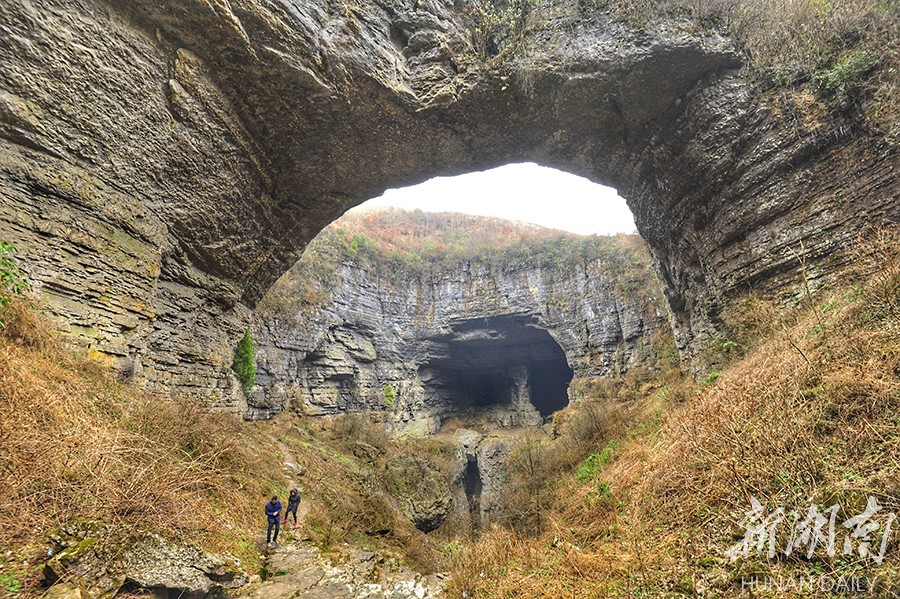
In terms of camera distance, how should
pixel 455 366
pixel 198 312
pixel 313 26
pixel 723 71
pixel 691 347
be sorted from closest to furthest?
pixel 313 26
pixel 723 71
pixel 198 312
pixel 691 347
pixel 455 366

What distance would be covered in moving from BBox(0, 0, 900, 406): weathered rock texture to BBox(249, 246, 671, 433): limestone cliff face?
6.78m

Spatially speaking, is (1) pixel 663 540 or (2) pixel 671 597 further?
(1) pixel 663 540

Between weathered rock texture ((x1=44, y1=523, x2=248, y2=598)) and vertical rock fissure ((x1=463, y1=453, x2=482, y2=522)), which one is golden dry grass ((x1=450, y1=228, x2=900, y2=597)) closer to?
weathered rock texture ((x1=44, y1=523, x2=248, y2=598))

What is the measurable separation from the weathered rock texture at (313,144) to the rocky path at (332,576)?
4.07m

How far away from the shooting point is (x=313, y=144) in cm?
806

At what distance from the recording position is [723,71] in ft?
24.0

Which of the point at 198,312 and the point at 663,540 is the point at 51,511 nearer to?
the point at 663,540

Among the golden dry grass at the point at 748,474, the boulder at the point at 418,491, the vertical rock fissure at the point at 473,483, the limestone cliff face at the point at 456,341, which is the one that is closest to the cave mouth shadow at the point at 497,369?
the limestone cliff face at the point at 456,341

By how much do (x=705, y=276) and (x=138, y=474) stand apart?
1101 cm

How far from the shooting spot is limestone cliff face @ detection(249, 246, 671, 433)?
16484 mm

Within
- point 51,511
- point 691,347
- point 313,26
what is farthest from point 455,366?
point 51,511

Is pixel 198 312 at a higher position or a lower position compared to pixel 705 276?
lower

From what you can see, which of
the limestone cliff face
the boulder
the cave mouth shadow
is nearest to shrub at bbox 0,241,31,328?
the limestone cliff face

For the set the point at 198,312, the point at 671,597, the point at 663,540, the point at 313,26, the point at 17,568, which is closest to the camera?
the point at 17,568
